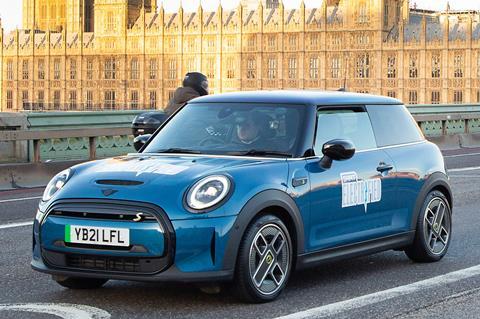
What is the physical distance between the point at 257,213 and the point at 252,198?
10 centimetres

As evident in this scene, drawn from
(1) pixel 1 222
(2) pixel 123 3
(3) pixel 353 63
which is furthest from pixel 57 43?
(1) pixel 1 222

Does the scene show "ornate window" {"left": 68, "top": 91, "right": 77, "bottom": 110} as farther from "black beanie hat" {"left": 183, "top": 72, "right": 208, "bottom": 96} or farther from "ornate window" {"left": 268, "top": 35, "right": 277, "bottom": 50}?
"black beanie hat" {"left": 183, "top": 72, "right": 208, "bottom": 96}

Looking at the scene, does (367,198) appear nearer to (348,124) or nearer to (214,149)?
(348,124)

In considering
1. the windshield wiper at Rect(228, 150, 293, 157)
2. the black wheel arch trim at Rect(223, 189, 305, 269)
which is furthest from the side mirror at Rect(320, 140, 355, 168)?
the black wheel arch trim at Rect(223, 189, 305, 269)

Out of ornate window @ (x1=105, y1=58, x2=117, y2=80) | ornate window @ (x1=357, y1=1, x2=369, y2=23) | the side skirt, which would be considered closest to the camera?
the side skirt

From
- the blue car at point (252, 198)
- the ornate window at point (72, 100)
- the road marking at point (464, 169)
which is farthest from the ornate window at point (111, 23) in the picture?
the blue car at point (252, 198)

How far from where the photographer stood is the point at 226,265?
566cm

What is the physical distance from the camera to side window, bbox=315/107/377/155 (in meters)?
6.81

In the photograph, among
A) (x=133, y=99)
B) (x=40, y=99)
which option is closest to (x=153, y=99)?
(x=133, y=99)

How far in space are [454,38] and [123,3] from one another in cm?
4044

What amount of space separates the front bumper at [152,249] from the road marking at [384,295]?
50 cm

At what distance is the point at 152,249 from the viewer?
555cm

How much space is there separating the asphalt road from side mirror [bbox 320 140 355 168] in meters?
0.78

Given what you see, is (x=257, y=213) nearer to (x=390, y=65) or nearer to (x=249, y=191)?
(x=249, y=191)
